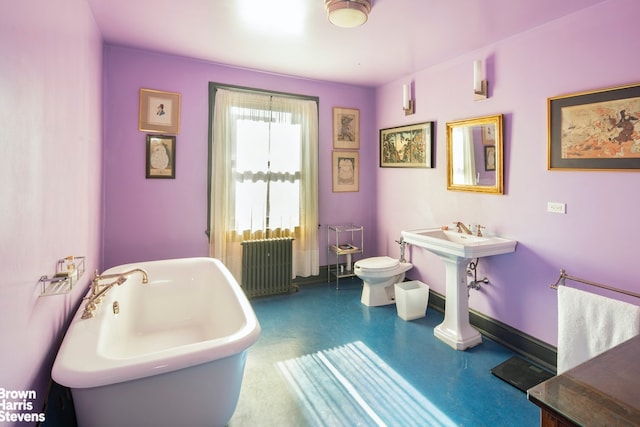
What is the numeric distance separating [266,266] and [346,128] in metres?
2.06

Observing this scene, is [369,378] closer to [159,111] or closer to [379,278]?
[379,278]

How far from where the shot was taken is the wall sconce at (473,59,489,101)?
113 inches

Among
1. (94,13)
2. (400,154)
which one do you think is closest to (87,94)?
(94,13)

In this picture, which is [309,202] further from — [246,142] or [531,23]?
[531,23]

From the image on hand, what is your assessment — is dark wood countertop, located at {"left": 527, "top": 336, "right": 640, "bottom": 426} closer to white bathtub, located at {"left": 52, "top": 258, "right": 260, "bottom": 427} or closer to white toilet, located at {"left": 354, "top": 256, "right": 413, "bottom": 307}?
white bathtub, located at {"left": 52, "top": 258, "right": 260, "bottom": 427}

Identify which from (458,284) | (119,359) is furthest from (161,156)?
(458,284)

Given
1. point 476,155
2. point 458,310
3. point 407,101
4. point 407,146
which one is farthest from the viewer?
point 407,146

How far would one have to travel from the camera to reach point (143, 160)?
10.6ft

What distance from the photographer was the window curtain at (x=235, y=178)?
353 centimetres

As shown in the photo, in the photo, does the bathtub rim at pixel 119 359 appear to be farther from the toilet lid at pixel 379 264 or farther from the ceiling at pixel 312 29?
the ceiling at pixel 312 29

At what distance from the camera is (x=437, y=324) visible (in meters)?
3.17

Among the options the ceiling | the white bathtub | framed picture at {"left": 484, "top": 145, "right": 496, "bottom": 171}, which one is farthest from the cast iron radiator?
framed picture at {"left": 484, "top": 145, "right": 496, "bottom": 171}

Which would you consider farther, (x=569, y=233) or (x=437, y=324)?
(x=437, y=324)

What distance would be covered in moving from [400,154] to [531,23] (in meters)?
1.79
